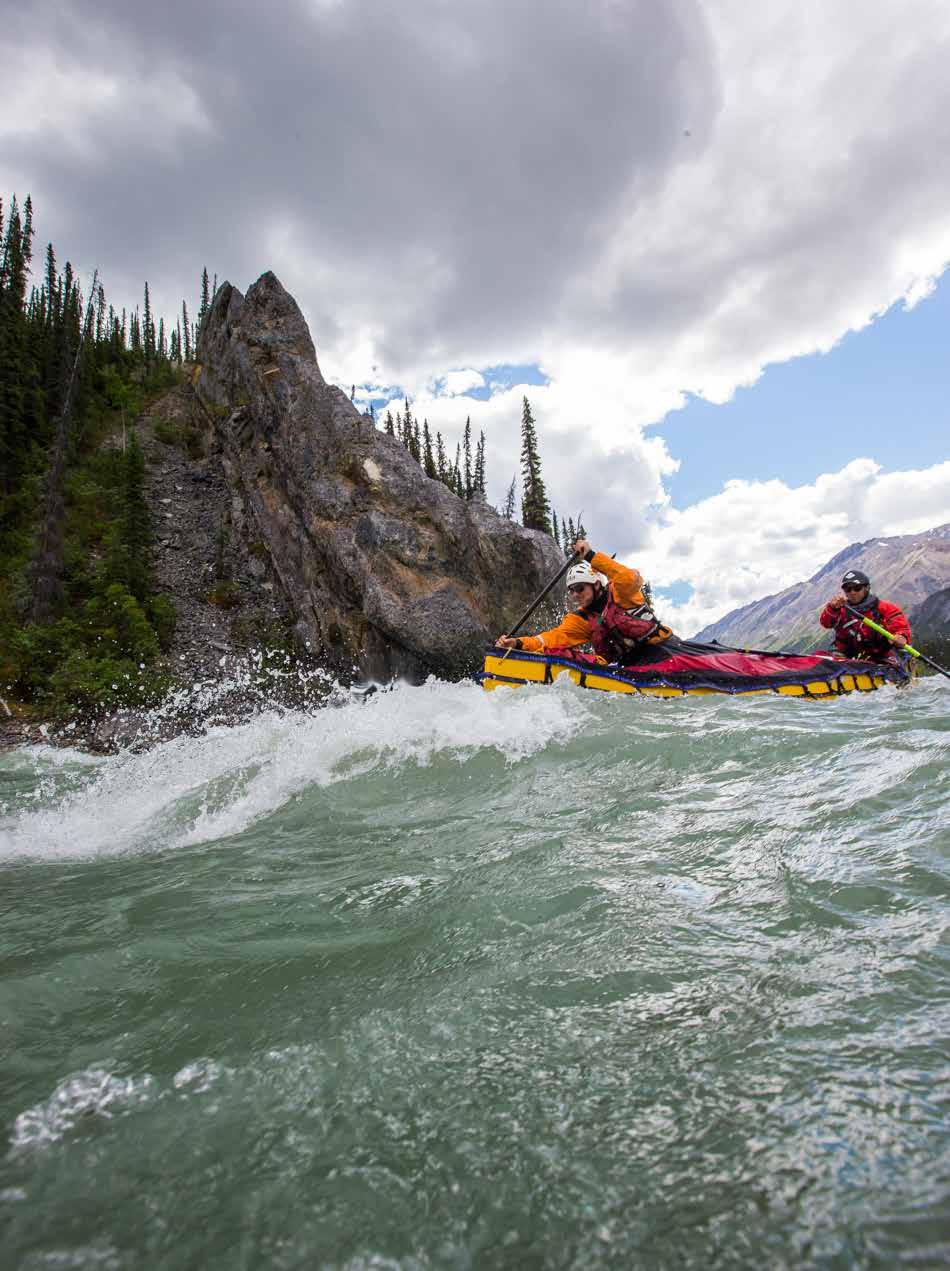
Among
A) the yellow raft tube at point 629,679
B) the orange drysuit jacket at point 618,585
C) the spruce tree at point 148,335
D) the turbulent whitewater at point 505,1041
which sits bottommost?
the turbulent whitewater at point 505,1041

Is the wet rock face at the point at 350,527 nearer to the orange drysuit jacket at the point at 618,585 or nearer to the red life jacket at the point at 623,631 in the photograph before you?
the orange drysuit jacket at the point at 618,585

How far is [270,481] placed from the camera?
2609 cm

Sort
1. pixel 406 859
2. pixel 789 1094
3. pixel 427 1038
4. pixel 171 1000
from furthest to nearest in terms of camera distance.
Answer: pixel 406 859 → pixel 171 1000 → pixel 427 1038 → pixel 789 1094

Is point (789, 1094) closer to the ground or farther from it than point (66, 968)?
farther from it

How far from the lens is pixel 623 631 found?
10914 millimetres

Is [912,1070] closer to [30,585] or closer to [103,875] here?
[103,875]

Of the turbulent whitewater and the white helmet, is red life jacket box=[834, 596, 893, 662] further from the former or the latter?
the turbulent whitewater

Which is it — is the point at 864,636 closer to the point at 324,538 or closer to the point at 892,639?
the point at 892,639

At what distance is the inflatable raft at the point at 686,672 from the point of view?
970 centimetres

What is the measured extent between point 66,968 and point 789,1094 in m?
2.83

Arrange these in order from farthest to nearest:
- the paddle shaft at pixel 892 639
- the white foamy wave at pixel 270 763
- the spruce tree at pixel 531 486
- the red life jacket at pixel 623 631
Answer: the spruce tree at pixel 531 486 → the paddle shaft at pixel 892 639 → the red life jacket at pixel 623 631 → the white foamy wave at pixel 270 763

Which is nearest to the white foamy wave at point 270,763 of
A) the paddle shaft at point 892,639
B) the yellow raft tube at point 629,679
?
the yellow raft tube at point 629,679

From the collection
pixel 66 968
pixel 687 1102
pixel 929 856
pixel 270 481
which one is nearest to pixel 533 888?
pixel 687 1102

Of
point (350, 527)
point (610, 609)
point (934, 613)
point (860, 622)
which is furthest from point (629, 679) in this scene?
point (934, 613)
